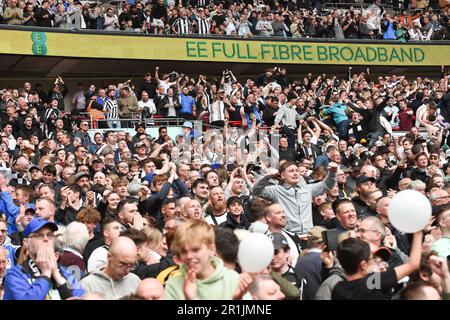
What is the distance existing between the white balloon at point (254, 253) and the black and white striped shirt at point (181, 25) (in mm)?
19234

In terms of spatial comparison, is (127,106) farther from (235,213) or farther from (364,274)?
(364,274)

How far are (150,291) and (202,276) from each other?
0.33 m

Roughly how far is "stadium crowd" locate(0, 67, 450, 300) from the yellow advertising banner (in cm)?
175

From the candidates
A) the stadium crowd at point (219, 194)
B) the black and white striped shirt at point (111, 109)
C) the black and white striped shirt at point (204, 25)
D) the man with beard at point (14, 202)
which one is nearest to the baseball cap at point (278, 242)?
the stadium crowd at point (219, 194)

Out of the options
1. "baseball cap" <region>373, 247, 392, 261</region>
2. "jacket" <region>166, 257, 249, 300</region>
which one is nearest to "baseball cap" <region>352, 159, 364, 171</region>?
"baseball cap" <region>373, 247, 392, 261</region>

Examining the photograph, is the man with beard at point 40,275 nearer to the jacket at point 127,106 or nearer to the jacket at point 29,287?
the jacket at point 29,287

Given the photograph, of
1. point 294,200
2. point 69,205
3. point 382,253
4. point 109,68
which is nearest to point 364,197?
point 294,200

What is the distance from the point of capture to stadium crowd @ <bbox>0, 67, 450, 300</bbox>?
493cm

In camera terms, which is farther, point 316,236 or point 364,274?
point 316,236

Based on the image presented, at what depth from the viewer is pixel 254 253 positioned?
15.4ft

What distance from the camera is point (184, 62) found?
957 inches

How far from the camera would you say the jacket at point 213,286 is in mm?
4496

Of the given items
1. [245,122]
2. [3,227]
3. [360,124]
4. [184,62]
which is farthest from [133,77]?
[3,227]

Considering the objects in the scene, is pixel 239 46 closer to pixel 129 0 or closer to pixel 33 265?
pixel 129 0
